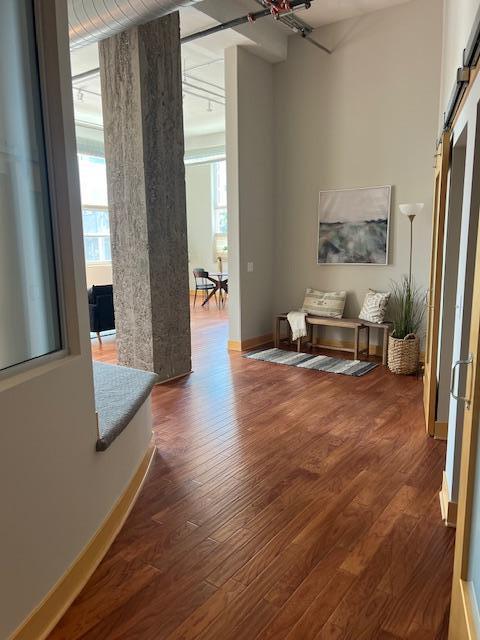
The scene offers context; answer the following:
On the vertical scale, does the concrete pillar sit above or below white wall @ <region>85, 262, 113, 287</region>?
above

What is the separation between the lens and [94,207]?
10227mm

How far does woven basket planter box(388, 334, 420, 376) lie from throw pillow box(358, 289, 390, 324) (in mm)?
529

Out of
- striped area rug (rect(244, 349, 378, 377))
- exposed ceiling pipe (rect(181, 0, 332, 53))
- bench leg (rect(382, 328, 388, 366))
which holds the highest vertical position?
exposed ceiling pipe (rect(181, 0, 332, 53))

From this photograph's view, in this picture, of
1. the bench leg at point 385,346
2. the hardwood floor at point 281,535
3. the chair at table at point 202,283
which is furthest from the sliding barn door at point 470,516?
the chair at table at point 202,283

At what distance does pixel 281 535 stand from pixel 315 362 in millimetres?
3213

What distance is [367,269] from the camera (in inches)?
224

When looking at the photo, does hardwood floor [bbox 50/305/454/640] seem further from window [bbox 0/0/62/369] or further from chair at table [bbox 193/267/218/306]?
chair at table [bbox 193/267/218/306]

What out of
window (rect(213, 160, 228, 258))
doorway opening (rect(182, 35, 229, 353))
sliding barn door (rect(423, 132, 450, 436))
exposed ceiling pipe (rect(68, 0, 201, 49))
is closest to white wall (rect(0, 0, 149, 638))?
exposed ceiling pipe (rect(68, 0, 201, 49))

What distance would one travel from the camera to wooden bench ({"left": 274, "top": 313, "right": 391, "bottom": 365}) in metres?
5.29

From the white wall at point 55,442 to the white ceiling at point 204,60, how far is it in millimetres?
3478

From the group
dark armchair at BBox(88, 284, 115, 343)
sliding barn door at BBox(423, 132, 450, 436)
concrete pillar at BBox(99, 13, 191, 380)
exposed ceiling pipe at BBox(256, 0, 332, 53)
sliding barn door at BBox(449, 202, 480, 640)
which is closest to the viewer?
sliding barn door at BBox(449, 202, 480, 640)

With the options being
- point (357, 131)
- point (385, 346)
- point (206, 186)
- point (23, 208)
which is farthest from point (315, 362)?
point (206, 186)

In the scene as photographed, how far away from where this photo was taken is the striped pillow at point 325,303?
574cm

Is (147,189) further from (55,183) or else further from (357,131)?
(357,131)
